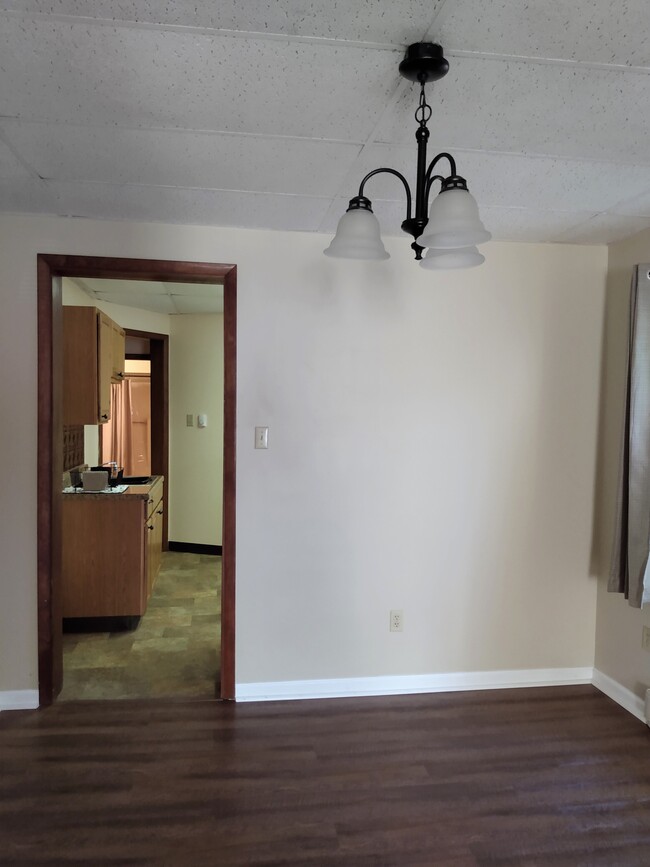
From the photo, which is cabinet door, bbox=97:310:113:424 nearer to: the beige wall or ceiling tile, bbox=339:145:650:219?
ceiling tile, bbox=339:145:650:219

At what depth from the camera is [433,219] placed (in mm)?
1359

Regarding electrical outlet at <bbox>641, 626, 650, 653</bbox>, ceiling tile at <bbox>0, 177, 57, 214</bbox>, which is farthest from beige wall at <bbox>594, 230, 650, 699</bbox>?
ceiling tile at <bbox>0, 177, 57, 214</bbox>

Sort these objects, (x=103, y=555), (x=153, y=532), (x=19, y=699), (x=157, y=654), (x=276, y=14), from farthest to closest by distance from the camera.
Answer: (x=153, y=532) → (x=103, y=555) → (x=157, y=654) → (x=19, y=699) → (x=276, y=14)

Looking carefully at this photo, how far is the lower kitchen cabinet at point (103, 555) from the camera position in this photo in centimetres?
357

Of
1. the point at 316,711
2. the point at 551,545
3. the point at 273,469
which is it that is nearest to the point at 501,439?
the point at 551,545

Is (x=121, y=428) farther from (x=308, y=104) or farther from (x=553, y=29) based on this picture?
(x=553, y=29)

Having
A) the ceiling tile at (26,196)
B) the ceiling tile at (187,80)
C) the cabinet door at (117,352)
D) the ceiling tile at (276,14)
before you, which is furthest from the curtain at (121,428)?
the ceiling tile at (276,14)

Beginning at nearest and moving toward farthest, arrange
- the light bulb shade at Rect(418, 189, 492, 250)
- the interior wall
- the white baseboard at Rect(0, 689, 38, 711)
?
the light bulb shade at Rect(418, 189, 492, 250) < the white baseboard at Rect(0, 689, 38, 711) < the interior wall

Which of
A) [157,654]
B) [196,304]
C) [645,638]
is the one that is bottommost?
[157,654]

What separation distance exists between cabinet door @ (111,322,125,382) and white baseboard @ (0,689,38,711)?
2332 millimetres

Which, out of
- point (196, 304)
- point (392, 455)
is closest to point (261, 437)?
point (392, 455)

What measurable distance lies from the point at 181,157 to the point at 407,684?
2.63 m

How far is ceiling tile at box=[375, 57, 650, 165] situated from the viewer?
1455mm

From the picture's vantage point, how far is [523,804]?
205 centimetres
